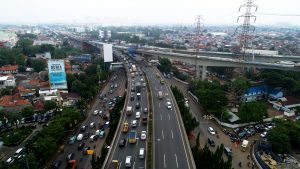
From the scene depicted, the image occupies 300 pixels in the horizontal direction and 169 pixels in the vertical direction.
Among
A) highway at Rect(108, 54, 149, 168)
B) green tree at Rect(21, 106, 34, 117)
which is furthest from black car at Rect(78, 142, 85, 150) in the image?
green tree at Rect(21, 106, 34, 117)

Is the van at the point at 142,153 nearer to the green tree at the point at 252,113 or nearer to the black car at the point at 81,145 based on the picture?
the black car at the point at 81,145

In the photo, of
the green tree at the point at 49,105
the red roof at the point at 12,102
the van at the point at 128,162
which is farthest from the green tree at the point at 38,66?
the van at the point at 128,162

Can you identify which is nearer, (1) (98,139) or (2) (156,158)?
(2) (156,158)

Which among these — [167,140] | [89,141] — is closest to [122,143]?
[167,140]

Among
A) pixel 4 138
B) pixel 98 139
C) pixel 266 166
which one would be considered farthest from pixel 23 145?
pixel 266 166

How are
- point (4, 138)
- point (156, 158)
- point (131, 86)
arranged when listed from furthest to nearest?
point (131, 86) < point (4, 138) < point (156, 158)

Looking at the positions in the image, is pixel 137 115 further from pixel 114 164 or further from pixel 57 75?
pixel 57 75

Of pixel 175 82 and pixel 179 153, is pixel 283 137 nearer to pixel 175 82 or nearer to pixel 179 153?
pixel 179 153
